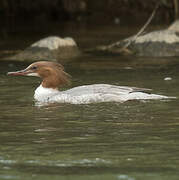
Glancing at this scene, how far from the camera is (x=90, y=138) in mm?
6910

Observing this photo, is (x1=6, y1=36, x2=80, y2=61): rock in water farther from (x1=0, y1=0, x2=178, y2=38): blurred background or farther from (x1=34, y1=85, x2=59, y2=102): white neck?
(x1=0, y1=0, x2=178, y2=38): blurred background

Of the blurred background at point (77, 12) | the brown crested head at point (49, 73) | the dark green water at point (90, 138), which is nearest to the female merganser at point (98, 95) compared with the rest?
the dark green water at point (90, 138)

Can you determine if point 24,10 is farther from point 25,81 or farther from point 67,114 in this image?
point 67,114

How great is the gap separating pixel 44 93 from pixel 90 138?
10.6 feet

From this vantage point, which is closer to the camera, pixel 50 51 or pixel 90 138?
pixel 90 138

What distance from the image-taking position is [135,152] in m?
6.20

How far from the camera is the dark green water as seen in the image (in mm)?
5543

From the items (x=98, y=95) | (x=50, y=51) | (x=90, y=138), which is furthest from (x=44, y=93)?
(x=50, y=51)

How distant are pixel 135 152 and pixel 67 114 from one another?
2.46 metres

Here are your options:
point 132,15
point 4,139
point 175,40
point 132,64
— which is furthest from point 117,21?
point 4,139

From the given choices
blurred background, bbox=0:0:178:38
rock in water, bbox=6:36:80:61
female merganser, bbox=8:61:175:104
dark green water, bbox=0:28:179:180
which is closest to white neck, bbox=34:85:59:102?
female merganser, bbox=8:61:175:104

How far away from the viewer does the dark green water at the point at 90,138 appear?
554cm

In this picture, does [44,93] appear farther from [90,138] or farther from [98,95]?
[90,138]

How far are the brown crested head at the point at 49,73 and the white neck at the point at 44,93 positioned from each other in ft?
0.23
